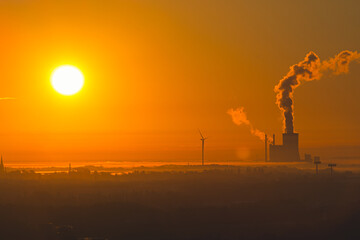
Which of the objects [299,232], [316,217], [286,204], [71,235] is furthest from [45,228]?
[286,204]

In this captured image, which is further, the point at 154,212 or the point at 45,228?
the point at 154,212

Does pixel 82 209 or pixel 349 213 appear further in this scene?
pixel 82 209

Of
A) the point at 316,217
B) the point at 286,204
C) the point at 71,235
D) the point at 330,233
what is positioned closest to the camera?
the point at 71,235

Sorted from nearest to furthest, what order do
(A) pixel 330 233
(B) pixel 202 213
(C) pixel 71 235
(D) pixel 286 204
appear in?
1. (C) pixel 71 235
2. (A) pixel 330 233
3. (B) pixel 202 213
4. (D) pixel 286 204

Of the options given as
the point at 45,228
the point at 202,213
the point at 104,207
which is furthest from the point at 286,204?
the point at 45,228

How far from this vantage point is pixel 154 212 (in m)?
184

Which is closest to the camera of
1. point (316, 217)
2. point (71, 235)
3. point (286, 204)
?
point (71, 235)

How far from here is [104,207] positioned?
625 ft

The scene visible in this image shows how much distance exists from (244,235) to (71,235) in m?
32.3

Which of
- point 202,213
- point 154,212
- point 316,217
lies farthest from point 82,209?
point 316,217

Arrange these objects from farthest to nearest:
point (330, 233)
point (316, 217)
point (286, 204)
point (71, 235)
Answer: point (286, 204)
point (316, 217)
point (330, 233)
point (71, 235)

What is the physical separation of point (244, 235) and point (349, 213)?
40270mm

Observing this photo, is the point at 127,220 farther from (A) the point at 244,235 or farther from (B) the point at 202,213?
(A) the point at 244,235

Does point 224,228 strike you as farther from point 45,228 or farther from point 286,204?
point 286,204
